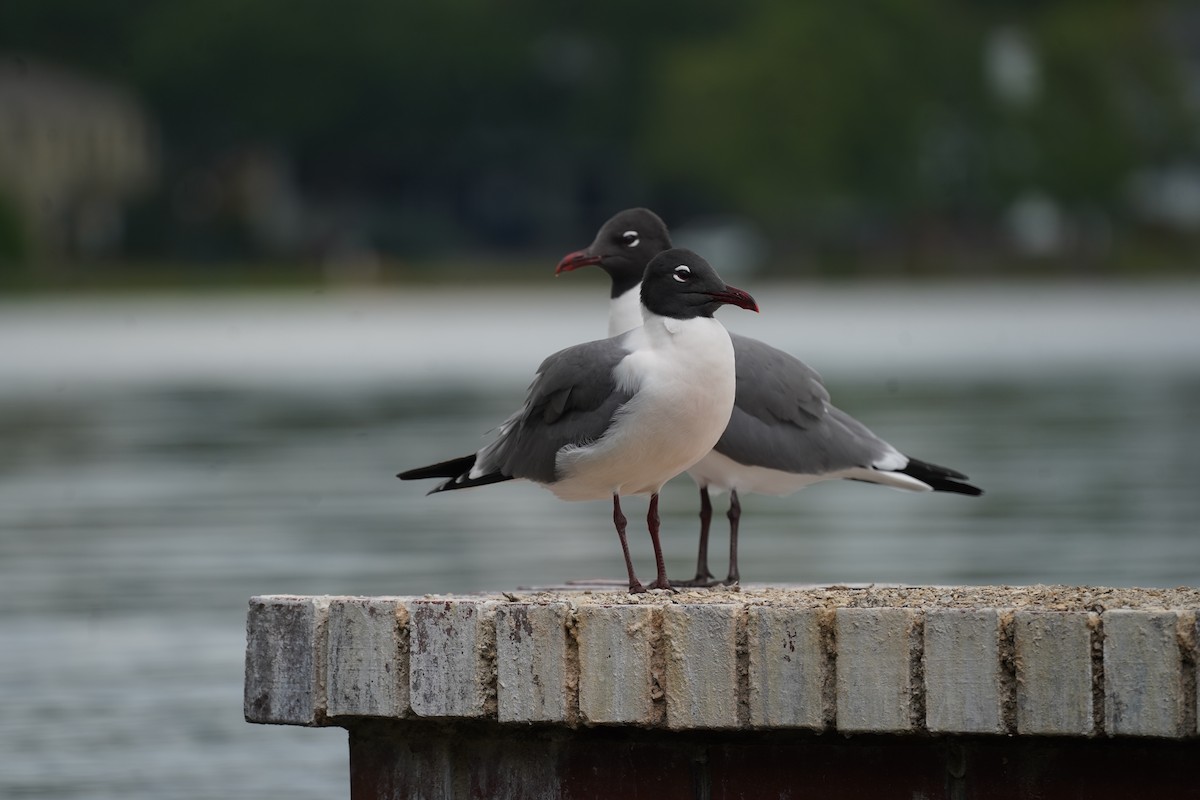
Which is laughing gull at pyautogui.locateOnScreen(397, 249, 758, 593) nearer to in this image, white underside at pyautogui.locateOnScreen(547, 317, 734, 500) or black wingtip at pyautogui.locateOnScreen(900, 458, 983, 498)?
white underside at pyautogui.locateOnScreen(547, 317, 734, 500)

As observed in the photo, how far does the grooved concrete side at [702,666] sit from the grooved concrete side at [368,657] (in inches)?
27.5

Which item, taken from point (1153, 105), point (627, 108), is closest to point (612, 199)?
point (627, 108)

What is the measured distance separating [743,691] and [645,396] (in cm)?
117

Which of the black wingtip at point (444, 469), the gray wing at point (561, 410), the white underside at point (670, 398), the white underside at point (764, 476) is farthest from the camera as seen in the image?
the white underside at point (764, 476)

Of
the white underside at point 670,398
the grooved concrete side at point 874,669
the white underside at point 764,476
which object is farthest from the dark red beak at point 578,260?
the grooved concrete side at point 874,669

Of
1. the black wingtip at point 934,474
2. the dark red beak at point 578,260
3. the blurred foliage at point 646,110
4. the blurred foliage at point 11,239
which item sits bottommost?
the black wingtip at point 934,474

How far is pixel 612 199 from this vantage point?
9525 centimetres

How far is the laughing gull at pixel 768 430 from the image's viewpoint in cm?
802

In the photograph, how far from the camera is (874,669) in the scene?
226 inches

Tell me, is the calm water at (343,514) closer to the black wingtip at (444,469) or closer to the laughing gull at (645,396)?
the black wingtip at (444,469)

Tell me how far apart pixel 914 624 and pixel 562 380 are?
1.69 metres

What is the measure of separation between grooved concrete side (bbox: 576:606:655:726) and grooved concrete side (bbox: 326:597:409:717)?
487 millimetres

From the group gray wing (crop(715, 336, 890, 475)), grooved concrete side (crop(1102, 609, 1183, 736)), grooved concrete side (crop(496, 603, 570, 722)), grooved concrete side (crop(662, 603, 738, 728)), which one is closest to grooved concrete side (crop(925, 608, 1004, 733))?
grooved concrete side (crop(1102, 609, 1183, 736))

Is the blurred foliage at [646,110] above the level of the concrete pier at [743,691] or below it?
above
